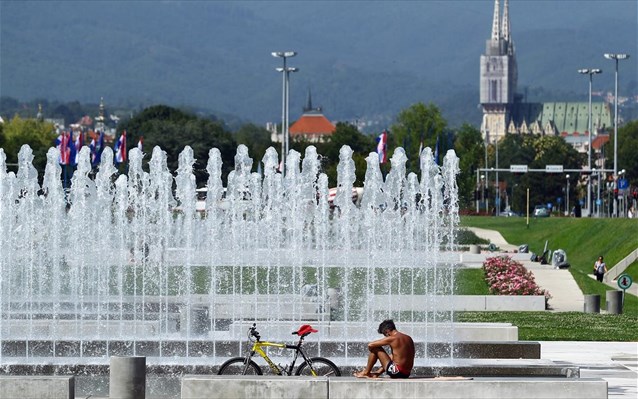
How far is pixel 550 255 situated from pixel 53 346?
43.3 meters

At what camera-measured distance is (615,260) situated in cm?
5372

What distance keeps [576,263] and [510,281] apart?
23.6 metres

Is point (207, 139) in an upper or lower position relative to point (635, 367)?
upper

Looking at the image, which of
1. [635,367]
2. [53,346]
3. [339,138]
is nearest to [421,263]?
[635,367]

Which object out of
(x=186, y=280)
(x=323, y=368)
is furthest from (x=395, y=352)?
(x=186, y=280)

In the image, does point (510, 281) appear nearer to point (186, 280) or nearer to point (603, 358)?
point (186, 280)

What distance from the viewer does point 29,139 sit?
138 m

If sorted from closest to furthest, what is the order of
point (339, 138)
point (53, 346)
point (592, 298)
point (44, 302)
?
point (53, 346) < point (44, 302) < point (592, 298) < point (339, 138)

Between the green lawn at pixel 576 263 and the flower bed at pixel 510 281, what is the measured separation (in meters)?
0.62

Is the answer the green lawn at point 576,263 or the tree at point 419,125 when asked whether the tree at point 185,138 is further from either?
the green lawn at point 576,263

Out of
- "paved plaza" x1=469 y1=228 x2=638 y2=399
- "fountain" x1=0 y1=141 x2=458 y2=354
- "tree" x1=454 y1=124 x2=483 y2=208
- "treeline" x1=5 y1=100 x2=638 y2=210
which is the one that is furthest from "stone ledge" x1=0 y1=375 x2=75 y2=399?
"tree" x1=454 y1=124 x2=483 y2=208

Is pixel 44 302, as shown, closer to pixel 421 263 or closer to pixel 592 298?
pixel 592 298

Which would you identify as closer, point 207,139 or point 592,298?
point 592,298

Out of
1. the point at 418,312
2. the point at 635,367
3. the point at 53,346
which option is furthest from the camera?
the point at 418,312
